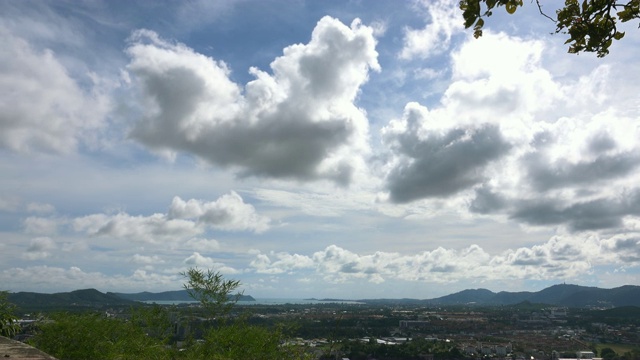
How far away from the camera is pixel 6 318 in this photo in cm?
1278

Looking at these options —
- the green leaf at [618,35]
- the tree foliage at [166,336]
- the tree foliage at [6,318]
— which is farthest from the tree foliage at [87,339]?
the green leaf at [618,35]

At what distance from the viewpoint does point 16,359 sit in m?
5.02

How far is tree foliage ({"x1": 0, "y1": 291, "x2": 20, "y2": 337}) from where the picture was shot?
40.2 feet

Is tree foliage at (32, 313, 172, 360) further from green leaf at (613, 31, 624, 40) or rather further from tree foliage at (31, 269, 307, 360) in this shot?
green leaf at (613, 31, 624, 40)

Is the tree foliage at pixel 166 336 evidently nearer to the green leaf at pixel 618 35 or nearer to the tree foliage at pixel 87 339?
the tree foliage at pixel 87 339

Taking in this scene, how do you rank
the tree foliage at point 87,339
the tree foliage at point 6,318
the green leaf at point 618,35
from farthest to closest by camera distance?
1. the tree foliage at point 87,339
2. the tree foliage at point 6,318
3. the green leaf at point 618,35

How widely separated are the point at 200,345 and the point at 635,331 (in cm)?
16479

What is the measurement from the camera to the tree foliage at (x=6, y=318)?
12259 millimetres

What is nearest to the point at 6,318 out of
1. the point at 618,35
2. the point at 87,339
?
the point at 87,339

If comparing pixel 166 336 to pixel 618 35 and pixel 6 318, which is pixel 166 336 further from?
pixel 618 35

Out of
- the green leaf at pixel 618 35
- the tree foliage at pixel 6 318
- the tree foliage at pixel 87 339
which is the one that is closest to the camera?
the green leaf at pixel 618 35

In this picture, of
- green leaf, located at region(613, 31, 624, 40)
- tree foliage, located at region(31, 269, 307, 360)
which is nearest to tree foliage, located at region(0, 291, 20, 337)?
tree foliage, located at region(31, 269, 307, 360)

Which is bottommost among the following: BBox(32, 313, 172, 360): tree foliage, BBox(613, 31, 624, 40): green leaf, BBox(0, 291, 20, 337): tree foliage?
BBox(32, 313, 172, 360): tree foliage

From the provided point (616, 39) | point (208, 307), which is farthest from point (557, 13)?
point (208, 307)
